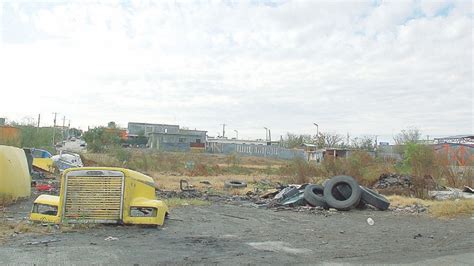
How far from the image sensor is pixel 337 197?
17.9m

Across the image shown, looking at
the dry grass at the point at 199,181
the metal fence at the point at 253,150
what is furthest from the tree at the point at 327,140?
the dry grass at the point at 199,181

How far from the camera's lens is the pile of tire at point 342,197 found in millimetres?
16903

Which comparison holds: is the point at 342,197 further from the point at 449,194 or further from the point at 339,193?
the point at 449,194

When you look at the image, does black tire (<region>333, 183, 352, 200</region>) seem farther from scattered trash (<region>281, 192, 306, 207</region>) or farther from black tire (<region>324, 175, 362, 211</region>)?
scattered trash (<region>281, 192, 306, 207</region>)

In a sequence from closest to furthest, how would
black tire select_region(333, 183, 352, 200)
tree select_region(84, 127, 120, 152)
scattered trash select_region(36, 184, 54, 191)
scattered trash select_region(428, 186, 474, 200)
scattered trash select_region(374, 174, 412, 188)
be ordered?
black tire select_region(333, 183, 352, 200) → scattered trash select_region(36, 184, 54, 191) → scattered trash select_region(428, 186, 474, 200) → scattered trash select_region(374, 174, 412, 188) → tree select_region(84, 127, 120, 152)

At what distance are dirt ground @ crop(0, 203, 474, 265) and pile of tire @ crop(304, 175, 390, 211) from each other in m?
3.20

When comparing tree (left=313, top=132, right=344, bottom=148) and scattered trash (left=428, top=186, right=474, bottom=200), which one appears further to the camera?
tree (left=313, top=132, right=344, bottom=148)

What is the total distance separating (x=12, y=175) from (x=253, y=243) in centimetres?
866

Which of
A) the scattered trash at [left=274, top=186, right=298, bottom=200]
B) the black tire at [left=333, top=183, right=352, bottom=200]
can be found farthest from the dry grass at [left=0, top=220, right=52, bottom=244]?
the black tire at [left=333, top=183, right=352, bottom=200]

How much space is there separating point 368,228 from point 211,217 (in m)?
4.10

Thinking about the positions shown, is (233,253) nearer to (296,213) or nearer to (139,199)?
(139,199)

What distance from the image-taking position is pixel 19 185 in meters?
15.0

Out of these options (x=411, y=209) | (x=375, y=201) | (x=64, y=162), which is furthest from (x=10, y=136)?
(x=411, y=209)

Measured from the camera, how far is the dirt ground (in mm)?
7398
